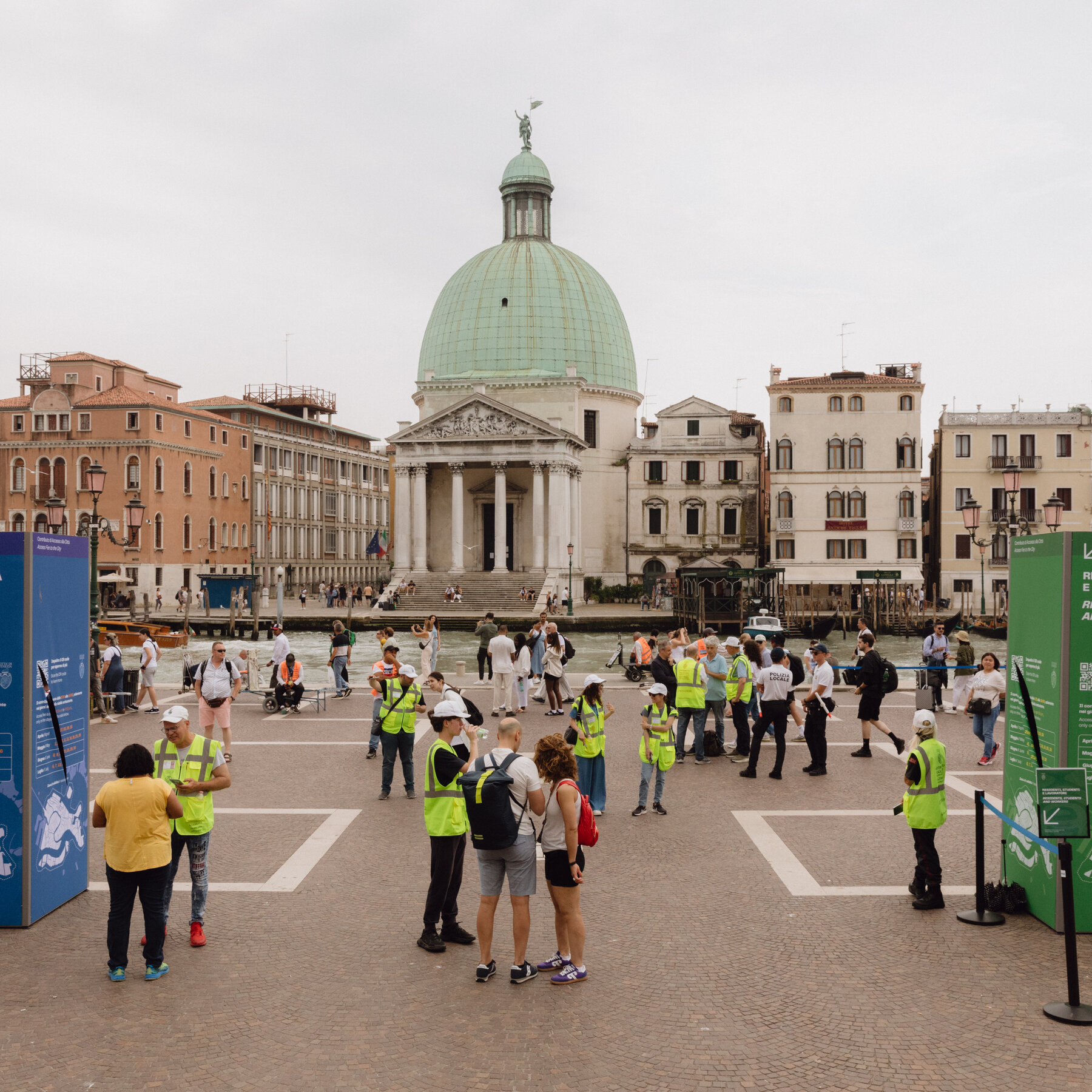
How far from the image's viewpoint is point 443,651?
43.2 metres

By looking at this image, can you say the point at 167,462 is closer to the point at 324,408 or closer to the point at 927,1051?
the point at 324,408

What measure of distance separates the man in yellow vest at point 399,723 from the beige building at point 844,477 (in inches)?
1964

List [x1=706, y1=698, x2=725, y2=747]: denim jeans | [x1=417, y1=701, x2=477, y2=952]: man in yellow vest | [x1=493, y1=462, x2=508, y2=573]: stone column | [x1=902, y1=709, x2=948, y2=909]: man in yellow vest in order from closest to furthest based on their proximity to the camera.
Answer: [x1=417, y1=701, x2=477, y2=952]: man in yellow vest < [x1=902, y1=709, x2=948, y2=909]: man in yellow vest < [x1=706, y1=698, x2=725, y2=747]: denim jeans < [x1=493, y1=462, x2=508, y2=573]: stone column

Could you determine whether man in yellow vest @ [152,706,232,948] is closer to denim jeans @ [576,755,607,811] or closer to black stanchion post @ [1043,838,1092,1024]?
denim jeans @ [576,755,607,811]

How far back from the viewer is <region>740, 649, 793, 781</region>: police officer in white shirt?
14.5 meters

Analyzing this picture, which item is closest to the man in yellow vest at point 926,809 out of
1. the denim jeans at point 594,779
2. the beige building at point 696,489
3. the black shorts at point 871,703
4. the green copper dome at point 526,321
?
the denim jeans at point 594,779

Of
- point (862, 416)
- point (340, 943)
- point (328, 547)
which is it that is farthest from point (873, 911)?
point (328, 547)

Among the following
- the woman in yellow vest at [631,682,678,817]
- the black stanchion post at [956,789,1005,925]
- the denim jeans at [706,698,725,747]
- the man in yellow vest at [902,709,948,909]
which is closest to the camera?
the black stanchion post at [956,789,1005,925]

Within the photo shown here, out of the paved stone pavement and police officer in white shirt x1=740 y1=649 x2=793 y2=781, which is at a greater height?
police officer in white shirt x1=740 y1=649 x2=793 y2=781

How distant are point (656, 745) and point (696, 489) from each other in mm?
56400

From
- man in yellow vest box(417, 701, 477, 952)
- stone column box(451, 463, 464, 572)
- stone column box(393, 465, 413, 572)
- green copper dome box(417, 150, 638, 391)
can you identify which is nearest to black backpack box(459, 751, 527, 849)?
man in yellow vest box(417, 701, 477, 952)

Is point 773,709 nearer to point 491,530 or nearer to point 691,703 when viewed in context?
point 691,703

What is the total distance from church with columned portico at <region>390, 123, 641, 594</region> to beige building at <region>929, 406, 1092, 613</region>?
69.2 feet

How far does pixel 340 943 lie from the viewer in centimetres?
834
